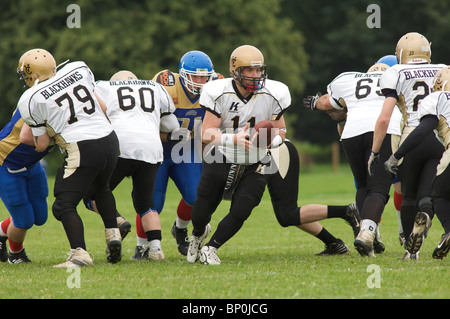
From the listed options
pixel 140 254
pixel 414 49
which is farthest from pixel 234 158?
pixel 414 49

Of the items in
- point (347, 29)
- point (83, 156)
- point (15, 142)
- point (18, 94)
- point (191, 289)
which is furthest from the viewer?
point (347, 29)

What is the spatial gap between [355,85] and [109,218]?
8.44 feet

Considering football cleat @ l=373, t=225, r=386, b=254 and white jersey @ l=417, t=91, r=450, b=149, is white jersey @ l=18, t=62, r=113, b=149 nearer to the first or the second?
white jersey @ l=417, t=91, r=450, b=149

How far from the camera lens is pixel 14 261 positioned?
6965 millimetres

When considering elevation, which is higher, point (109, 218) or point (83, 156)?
point (83, 156)

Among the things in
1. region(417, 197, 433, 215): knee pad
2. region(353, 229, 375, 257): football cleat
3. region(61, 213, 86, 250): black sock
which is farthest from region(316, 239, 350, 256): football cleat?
region(61, 213, 86, 250): black sock

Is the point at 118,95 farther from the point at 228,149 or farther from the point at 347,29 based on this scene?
the point at 347,29

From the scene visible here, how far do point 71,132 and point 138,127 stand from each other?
0.77m

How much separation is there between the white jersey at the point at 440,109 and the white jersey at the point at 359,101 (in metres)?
0.94

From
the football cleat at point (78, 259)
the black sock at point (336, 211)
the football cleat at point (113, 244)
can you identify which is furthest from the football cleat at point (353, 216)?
the football cleat at point (78, 259)

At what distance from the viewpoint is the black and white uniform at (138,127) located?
6.57m

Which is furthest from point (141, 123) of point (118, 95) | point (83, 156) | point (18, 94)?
point (18, 94)

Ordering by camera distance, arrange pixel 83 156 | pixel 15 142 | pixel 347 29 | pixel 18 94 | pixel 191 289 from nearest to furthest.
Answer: pixel 191 289 < pixel 83 156 < pixel 15 142 < pixel 18 94 < pixel 347 29

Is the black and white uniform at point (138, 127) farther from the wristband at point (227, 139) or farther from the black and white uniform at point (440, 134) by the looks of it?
the black and white uniform at point (440, 134)
